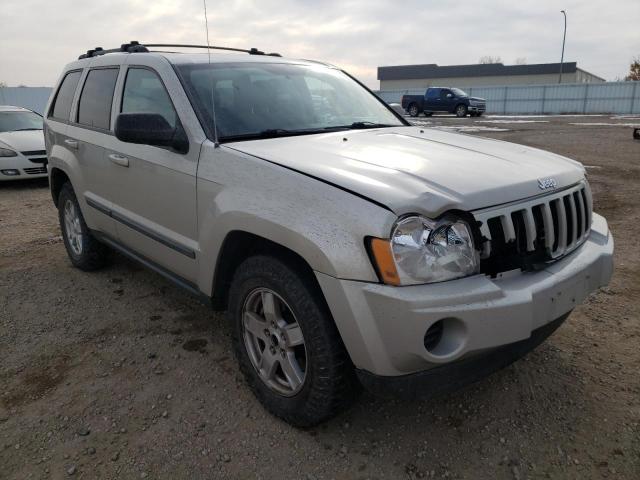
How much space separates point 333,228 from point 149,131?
4.24ft

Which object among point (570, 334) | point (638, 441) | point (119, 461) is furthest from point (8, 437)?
point (570, 334)

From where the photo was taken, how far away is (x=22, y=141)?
934 cm

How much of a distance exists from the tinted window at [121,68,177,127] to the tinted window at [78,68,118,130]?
26 cm

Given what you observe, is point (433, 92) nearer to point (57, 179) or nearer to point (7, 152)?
point (7, 152)

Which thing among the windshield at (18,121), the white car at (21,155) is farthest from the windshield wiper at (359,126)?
the windshield at (18,121)

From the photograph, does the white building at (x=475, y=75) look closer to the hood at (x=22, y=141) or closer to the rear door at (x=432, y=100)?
the rear door at (x=432, y=100)

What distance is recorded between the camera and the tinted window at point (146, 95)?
308cm

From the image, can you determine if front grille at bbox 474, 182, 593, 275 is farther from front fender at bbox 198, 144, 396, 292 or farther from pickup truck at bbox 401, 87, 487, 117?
pickup truck at bbox 401, 87, 487, 117

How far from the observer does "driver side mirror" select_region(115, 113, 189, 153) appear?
271 centimetres

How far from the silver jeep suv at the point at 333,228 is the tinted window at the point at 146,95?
0.01m

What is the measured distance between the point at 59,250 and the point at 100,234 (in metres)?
1.72

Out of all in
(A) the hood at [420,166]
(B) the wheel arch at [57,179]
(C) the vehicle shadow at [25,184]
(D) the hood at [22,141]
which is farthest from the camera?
(C) the vehicle shadow at [25,184]

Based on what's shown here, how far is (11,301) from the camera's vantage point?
4156 millimetres

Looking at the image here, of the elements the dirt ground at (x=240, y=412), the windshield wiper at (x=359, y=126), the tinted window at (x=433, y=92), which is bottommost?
the dirt ground at (x=240, y=412)
